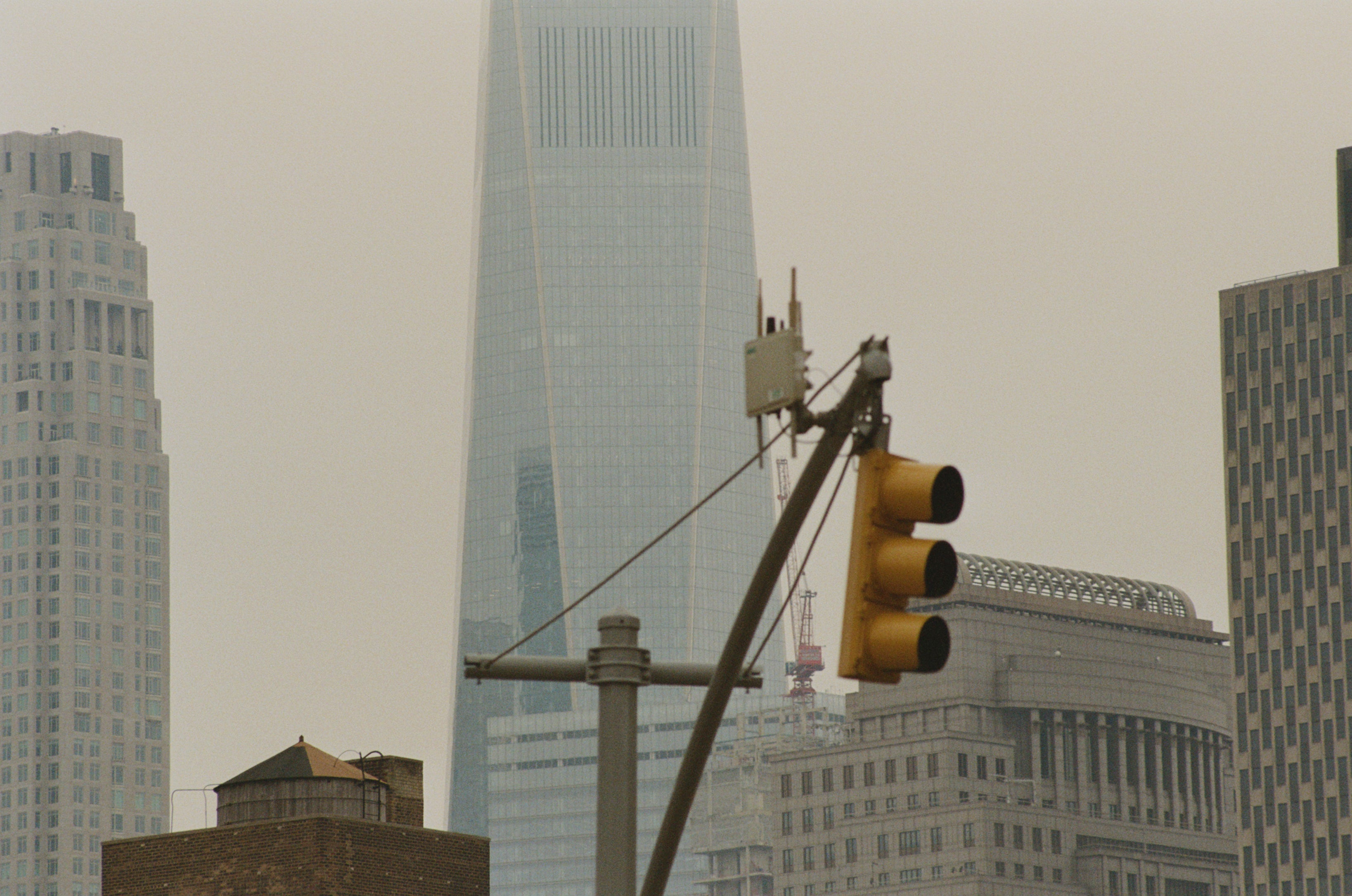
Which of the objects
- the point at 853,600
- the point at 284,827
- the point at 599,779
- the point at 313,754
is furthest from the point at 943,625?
the point at 313,754

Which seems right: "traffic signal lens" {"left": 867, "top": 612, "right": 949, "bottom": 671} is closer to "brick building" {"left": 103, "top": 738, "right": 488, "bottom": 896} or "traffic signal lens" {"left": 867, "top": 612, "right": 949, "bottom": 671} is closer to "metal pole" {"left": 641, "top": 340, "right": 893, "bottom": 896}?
"metal pole" {"left": 641, "top": 340, "right": 893, "bottom": 896}

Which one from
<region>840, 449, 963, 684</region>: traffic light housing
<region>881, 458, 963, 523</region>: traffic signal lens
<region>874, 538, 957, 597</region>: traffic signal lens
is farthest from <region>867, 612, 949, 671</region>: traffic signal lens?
<region>881, 458, 963, 523</region>: traffic signal lens

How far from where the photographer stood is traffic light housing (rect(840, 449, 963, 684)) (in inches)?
538

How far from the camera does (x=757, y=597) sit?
1526 cm

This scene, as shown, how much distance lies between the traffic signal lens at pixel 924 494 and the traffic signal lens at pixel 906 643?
52 centimetres

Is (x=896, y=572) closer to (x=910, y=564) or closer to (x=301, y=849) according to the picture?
(x=910, y=564)

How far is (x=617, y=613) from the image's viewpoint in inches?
781

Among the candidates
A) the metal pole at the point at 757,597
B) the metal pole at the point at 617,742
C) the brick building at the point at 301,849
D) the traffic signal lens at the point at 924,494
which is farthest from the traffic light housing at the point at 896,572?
the brick building at the point at 301,849

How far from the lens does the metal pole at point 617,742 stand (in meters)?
18.8

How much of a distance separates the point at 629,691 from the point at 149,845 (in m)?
63.3

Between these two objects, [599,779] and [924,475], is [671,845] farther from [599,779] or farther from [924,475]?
[924,475]

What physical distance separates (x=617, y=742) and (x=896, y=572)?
19.2ft

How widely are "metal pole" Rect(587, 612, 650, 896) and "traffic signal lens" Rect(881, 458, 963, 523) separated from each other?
5.13m

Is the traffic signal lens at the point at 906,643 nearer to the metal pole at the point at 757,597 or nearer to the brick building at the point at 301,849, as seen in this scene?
the metal pole at the point at 757,597
